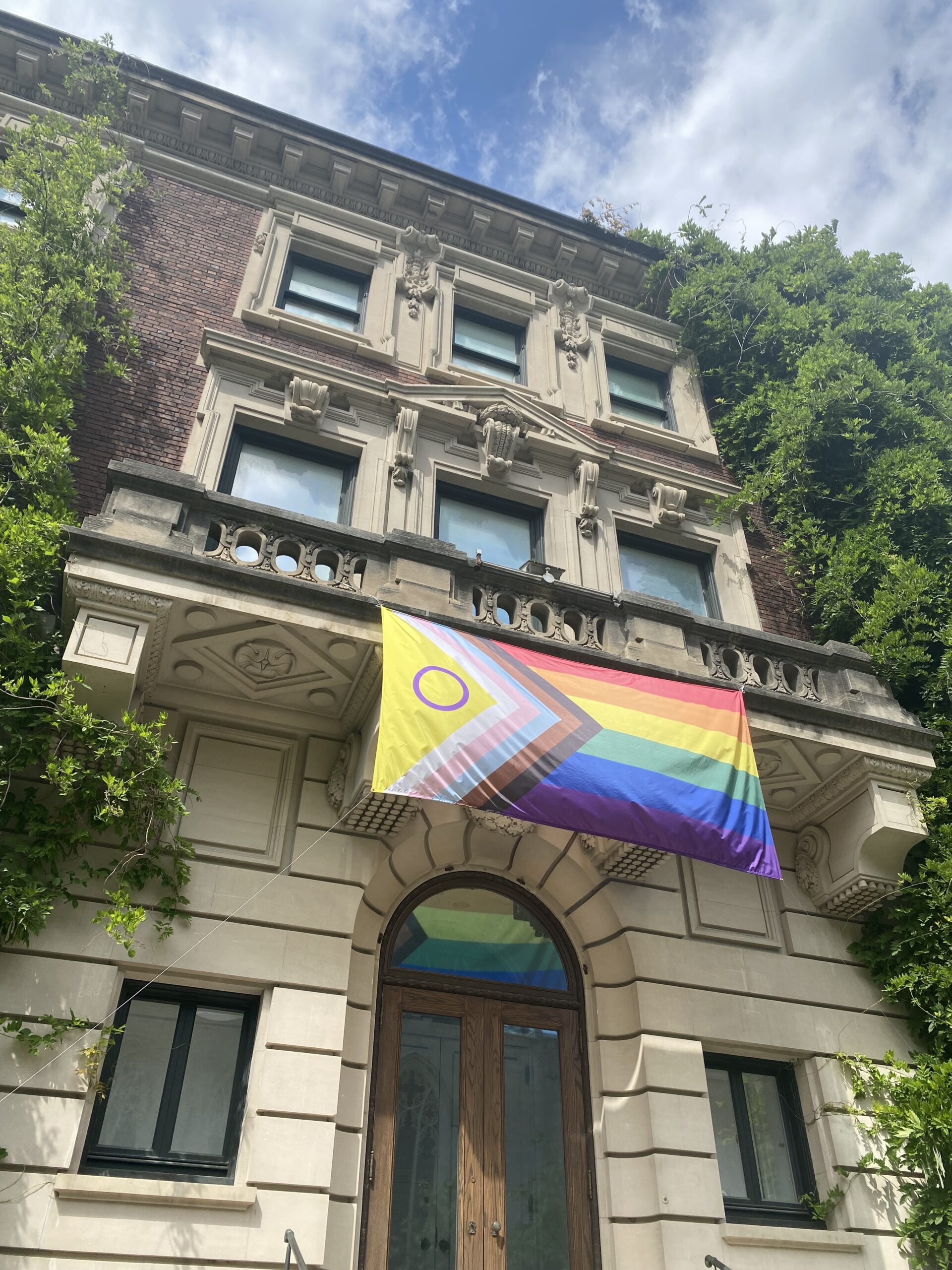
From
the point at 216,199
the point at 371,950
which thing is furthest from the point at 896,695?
the point at 216,199

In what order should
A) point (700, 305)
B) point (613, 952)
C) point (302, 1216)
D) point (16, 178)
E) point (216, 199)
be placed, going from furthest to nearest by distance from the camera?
point (700, 305) → point (216, 199) → point (16, 178) → point (613, 952) → point (302, 1216)

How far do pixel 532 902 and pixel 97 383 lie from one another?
840 centimetres

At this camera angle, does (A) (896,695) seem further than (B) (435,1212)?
Yes

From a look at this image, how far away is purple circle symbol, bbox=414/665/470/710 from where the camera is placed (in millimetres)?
8148

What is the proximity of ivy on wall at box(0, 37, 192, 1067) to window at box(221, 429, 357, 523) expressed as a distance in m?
1.98

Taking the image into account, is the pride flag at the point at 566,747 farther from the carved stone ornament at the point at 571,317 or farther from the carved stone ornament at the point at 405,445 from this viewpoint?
the carved stone ornament at the point at 571,317

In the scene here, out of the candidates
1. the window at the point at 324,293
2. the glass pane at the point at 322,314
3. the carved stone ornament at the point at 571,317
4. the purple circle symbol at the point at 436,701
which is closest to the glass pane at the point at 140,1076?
the purple circle symbol at the point at 436,701

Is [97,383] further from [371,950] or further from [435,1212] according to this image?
[435,1212]

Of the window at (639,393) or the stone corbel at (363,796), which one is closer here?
the stone corbel at (363,796)

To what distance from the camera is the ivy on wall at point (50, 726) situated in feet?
25.3

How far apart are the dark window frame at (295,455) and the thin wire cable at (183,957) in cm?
444

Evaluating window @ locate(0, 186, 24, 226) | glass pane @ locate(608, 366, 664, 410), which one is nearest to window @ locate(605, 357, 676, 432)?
glass pane @ locate(608, 366, 664, 410)

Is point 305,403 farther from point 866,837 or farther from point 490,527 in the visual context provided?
point 866,837

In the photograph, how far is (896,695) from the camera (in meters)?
12.2
